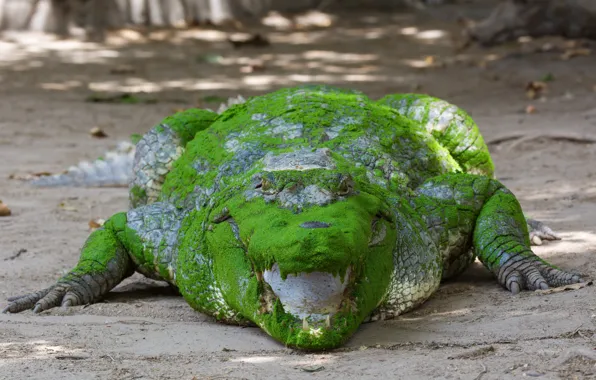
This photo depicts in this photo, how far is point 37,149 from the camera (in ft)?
32.0

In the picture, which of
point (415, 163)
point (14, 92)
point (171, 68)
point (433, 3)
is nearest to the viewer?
point (415, 163)

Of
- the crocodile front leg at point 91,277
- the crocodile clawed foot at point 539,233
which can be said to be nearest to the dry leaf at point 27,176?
the crocodile front leg at point 91,277

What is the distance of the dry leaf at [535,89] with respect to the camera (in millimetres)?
11656

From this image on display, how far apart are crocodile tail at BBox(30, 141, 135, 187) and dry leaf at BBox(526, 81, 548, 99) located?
5.24 m

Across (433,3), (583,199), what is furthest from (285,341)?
(433,3)

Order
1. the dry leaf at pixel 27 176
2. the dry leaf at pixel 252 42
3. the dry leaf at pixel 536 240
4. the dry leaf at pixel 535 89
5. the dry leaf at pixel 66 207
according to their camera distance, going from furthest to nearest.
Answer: the dry leaf at pixel 252 42, the dry leaf at pixel 535 89, the dry leaf at pixel 27 176, the dry leaf at pixel 66 207, the dry leaf at pixel 536 240

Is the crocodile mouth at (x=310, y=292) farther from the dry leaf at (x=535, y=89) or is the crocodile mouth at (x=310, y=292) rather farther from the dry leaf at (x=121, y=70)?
the dry leaf at (x=121, y=70)

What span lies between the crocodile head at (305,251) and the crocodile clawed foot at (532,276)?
2.73ft

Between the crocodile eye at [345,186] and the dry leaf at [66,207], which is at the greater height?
the crocodile eye at [345,186]

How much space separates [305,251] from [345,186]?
0.56 metres

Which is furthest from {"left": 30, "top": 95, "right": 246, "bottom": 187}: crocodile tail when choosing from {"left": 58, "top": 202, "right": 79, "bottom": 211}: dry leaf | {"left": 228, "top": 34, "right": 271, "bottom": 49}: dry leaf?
{"left": 228, "top": 34, "right": 271, "bottom": 49}: dry leaf

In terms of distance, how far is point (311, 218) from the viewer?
3914 millimetres

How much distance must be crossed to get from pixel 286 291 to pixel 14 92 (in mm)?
9682

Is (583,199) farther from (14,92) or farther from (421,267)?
(14,92)
